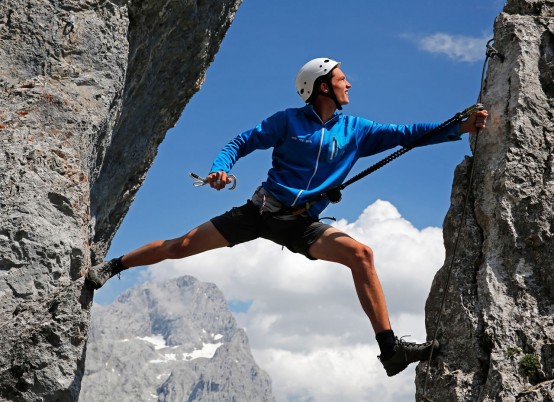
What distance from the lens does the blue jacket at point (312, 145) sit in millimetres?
9109

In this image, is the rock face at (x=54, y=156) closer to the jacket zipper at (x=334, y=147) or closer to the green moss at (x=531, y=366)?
the jacket zipper at (x=334, y=147)

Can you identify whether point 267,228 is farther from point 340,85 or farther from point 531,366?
point 531,366

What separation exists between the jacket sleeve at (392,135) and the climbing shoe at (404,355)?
2.32 m

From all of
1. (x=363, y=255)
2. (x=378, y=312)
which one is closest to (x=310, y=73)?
(x=363, y=255)

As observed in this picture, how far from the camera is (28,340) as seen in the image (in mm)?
8812

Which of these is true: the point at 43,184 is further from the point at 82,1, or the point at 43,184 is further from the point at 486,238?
the point at 486,238

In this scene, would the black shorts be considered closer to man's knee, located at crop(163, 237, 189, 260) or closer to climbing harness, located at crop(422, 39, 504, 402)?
man's knee, located at crop(163, 237, 189, 260)

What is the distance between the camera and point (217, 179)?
28.3 feet

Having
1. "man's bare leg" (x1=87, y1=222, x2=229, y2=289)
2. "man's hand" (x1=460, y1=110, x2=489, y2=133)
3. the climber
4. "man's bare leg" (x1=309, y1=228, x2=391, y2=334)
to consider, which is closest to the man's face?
the climber

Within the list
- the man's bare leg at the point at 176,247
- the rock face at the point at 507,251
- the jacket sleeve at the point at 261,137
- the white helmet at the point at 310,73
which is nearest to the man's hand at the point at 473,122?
the rock face at the point at 507,251

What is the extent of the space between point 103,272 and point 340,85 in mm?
3778

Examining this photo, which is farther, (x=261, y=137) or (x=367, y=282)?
(x=261, y=137)

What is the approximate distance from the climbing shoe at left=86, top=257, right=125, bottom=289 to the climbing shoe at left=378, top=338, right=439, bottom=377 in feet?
11.8

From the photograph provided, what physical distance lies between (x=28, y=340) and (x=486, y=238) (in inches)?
206
